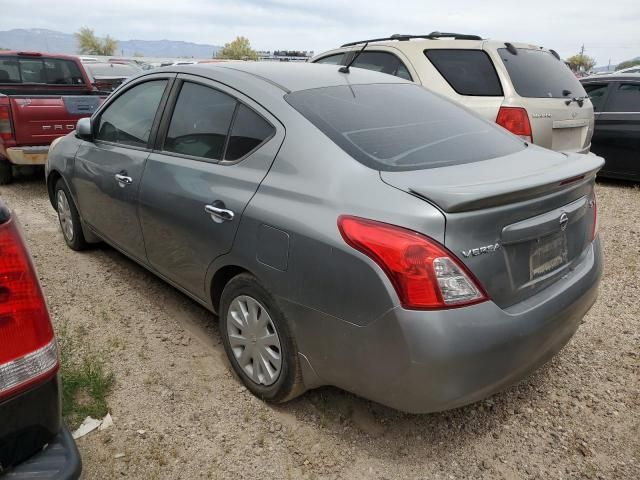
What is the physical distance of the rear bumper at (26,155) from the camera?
616cm

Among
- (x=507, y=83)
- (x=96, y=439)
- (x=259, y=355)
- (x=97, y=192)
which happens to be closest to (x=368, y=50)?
(x=507, y=83)

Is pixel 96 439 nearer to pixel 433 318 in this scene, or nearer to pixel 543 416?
pixel 433 318

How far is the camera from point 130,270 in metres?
4.25

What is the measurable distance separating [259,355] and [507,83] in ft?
12.7

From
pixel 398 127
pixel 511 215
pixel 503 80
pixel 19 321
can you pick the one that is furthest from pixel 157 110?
pixel 503 80

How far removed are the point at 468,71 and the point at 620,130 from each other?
3.07 metres

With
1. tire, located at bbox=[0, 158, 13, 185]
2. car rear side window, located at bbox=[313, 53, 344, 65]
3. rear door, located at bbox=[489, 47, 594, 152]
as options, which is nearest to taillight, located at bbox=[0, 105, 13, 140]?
tire, located at bbox=[0, 158, 13, 185]

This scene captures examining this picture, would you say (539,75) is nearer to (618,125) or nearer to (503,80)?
(503,80)

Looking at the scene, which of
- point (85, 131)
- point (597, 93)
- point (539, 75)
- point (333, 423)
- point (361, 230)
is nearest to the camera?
point (361, 230)

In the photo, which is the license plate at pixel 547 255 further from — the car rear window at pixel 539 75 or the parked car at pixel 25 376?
the car rear window at pixel 539 75

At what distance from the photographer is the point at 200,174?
2.76m

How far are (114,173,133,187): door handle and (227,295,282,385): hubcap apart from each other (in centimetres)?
124

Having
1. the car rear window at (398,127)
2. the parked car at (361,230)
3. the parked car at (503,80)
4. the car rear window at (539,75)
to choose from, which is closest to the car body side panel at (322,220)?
the parked car at (361,230)

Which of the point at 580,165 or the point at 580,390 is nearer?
the point at 580,165
